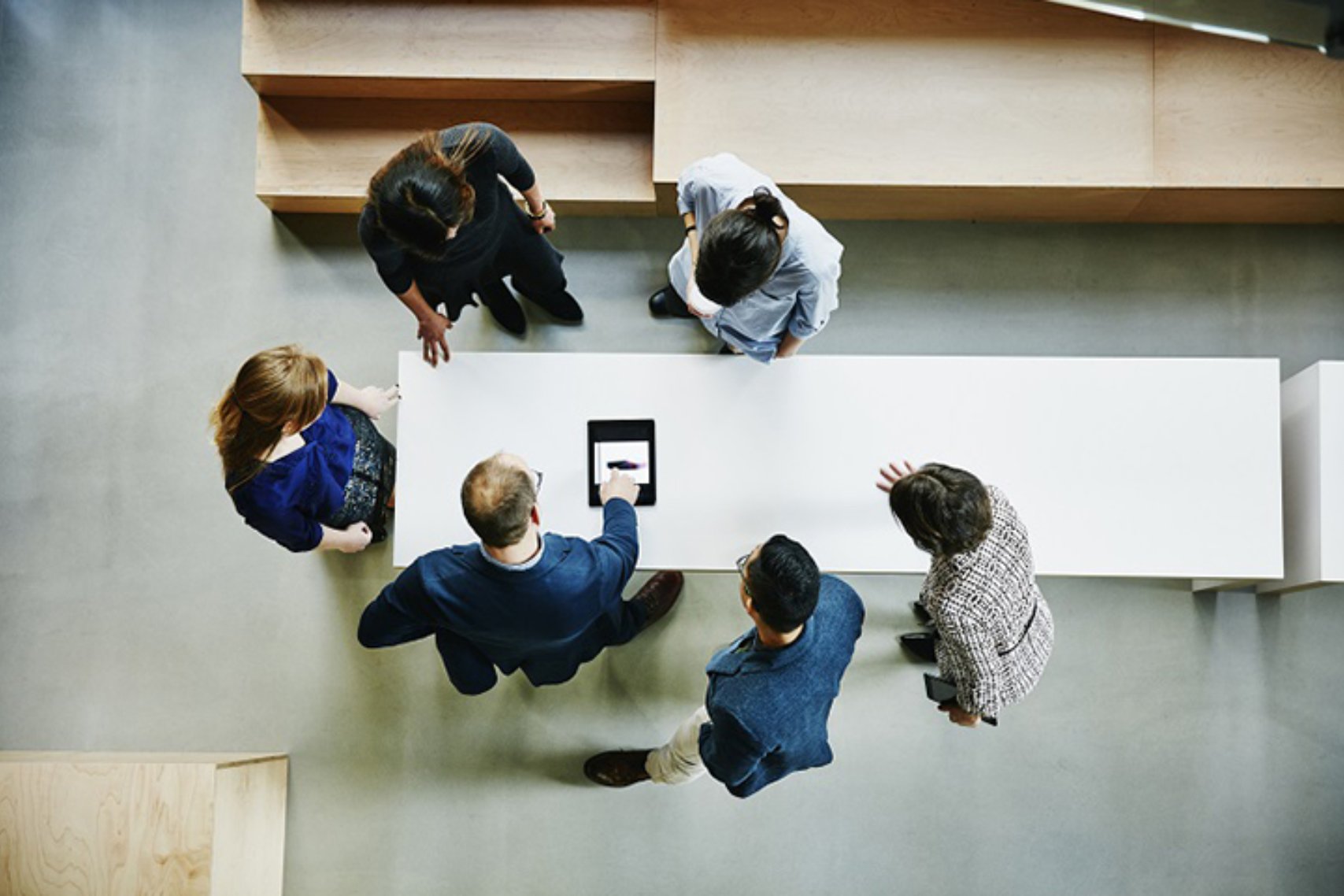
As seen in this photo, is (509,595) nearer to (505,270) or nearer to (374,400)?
(374,400)

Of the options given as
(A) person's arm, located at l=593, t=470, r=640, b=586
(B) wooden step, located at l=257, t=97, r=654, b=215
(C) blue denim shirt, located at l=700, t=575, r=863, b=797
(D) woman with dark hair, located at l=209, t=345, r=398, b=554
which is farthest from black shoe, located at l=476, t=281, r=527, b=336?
(C) blue denim shirt, located at l=700, t=575, r=863, b=797

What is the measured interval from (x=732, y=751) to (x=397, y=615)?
0.85 meters

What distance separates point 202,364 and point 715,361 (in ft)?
6.24

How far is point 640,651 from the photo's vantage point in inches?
118

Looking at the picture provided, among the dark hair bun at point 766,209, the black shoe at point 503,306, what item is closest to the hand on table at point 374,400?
the black shoe at point 503,306

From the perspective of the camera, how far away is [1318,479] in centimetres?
248

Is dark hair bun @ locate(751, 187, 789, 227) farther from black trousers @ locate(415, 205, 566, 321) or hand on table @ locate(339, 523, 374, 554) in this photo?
hand on table @ locate(339, 523, 374, 554)

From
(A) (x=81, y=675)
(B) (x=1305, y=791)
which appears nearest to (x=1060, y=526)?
(B) (x=1305, y=791)

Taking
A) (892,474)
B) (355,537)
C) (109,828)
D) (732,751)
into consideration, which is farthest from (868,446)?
(109,828)

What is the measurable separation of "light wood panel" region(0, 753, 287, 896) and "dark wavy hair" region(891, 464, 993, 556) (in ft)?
6.32

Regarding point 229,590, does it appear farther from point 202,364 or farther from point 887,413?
point 887,413

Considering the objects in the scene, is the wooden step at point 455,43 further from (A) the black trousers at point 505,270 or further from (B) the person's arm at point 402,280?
(B) the person's arm at point 402,280

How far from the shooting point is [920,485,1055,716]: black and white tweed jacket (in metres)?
2.08

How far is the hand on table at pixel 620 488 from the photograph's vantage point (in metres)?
2.24
